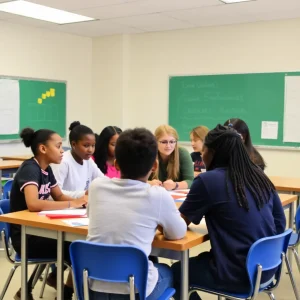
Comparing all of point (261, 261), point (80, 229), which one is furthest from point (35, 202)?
point (261, 261)

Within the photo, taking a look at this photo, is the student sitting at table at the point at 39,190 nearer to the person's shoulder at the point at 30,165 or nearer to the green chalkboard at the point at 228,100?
the person's shoulder at the point at 30,165

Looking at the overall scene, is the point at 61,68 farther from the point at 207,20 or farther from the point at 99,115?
the point at 207,20

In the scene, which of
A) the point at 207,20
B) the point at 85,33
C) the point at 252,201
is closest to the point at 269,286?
the point at 252,201

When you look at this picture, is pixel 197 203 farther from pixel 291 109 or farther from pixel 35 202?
pixel 291 109

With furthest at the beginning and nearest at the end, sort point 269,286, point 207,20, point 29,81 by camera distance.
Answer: point 29,81
point 207,20
point 269,286

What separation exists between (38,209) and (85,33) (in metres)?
4.95

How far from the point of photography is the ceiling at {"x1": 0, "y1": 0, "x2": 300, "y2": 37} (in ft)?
17.2

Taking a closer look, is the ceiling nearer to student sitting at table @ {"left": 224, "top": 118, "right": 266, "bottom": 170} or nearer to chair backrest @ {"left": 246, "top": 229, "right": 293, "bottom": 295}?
student sitting at table @ {"left": 224, "top": 118, "right": 266, "bottom": 170}

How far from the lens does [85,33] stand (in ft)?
23.1

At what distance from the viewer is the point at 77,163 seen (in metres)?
3.31

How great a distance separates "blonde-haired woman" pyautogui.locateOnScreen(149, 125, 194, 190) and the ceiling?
215cm

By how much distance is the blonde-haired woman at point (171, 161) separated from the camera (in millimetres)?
3637

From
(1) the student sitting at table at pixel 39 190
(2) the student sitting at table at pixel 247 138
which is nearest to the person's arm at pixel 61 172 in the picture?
(1) the student sitting at table at pixel 39 190

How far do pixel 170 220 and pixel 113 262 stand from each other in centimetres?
29
